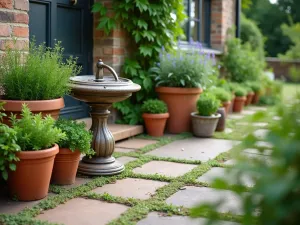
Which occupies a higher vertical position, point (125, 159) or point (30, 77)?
point (30, 77)

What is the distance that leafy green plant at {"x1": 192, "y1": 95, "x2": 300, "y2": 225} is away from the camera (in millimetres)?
1173

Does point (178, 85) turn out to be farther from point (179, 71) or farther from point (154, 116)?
point (154, 116)

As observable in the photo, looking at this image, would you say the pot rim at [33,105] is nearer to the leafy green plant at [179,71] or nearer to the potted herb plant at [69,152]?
the potted herb plant at [69,152]

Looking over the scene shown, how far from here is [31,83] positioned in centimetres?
298

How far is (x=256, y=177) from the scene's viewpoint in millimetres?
1305

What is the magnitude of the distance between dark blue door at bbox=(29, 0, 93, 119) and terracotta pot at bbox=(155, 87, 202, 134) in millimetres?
932

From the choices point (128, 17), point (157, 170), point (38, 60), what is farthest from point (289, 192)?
point (128, 17)

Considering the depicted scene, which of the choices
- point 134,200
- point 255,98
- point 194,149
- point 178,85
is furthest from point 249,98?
point 134,200

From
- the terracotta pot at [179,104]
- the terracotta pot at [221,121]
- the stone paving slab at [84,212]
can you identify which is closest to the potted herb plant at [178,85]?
the terracotta pot at [179,104]

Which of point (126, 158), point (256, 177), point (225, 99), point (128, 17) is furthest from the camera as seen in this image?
point (225, 99)

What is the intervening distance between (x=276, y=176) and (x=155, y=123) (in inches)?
150

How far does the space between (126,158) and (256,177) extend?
275 cm

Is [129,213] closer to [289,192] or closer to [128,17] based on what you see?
[289,192]

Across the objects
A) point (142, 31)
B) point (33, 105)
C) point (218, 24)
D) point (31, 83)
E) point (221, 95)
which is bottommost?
point (221, 95)
